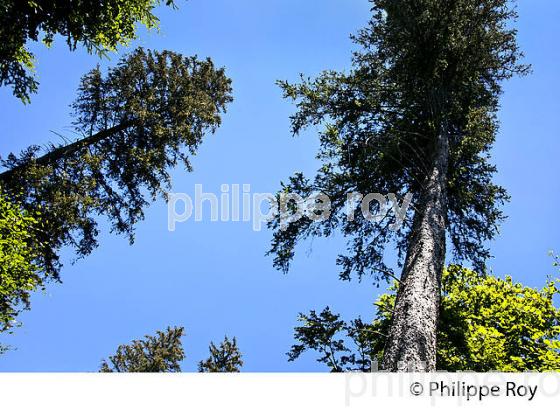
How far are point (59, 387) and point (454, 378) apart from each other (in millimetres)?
4345

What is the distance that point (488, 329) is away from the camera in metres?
12.7

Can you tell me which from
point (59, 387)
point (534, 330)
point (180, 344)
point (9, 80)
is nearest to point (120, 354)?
point (180, 344)

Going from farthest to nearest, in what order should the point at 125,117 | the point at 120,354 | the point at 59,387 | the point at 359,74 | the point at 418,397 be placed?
the point at 120,354
the point at 125,117
the point at 359,74
the point at 418,397
the point at 59,387

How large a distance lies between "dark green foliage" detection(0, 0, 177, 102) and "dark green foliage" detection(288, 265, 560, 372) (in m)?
9.93

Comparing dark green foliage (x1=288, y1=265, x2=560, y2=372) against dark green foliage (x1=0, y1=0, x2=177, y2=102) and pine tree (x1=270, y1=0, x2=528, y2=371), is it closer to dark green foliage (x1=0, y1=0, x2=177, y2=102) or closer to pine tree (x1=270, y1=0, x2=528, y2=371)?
pine tree (x1=270, y1=0, x2=528, y2=371)

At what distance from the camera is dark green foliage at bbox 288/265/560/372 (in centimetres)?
1191

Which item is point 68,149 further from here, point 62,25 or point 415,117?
point 415,117

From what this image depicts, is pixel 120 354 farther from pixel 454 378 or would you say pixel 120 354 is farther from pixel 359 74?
pixel 454 378

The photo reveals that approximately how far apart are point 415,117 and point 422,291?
5767 millimetres

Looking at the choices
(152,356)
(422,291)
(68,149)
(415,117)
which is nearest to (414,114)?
(415,117)

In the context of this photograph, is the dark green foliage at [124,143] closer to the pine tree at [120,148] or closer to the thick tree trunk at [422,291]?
the pine tree at [120,148]

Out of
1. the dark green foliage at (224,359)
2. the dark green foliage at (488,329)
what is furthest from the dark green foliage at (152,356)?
the dark green foliage at (488,329)

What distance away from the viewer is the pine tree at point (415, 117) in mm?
10344

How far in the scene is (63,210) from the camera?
1231 cm
